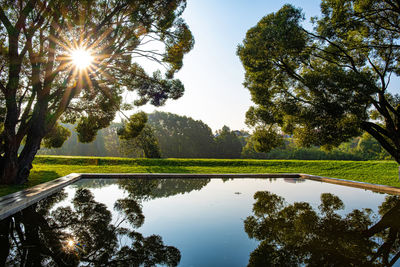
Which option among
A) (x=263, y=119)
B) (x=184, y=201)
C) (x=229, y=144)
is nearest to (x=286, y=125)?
(x=263, y=119)

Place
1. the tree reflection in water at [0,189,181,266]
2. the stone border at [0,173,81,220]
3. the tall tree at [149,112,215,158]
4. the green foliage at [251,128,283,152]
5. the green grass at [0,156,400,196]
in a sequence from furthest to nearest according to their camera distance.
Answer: the tall tree at [149,112,215,158], the green grass at [0,156,400,196], the green foliage at [251,128,283,152], the stone border at [0,173,81,220], the tree reflection in water at [0,189,181,266]

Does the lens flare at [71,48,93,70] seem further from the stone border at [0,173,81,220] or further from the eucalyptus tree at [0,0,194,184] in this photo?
the stone border at [0,173,81,220]

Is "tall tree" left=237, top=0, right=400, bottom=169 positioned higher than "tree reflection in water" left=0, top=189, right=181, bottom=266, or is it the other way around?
"tall tree" left=237, top=0, right=400, bottom=169

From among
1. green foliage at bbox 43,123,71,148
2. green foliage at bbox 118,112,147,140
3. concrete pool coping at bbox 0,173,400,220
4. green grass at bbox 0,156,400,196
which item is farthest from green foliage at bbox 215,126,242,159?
green foliage at bbox 118,112,147,140

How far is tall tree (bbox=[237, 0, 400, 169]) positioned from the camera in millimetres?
8438

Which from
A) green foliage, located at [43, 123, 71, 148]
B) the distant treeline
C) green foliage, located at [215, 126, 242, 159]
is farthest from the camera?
green foliage, located at [215, 126, 242, 159]

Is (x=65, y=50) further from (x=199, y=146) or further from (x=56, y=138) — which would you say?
(x=199, y=146)

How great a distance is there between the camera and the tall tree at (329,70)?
8438 mm

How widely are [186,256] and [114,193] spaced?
16.2 feet

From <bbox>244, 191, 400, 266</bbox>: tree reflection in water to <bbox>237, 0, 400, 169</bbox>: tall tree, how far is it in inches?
157

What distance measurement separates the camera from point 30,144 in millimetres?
7977

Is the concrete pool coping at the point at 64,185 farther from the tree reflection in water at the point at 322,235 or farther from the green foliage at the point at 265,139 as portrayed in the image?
the tree reflection in water at the point at 322,235

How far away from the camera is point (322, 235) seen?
146 inches

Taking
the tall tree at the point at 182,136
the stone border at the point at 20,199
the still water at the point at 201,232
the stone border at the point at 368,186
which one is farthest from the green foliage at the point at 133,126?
the tall tree at the point at 182,136
